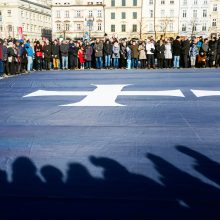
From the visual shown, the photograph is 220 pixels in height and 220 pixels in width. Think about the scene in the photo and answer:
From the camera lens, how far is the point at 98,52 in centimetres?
1797

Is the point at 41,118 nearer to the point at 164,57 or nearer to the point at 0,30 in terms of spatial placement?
the point at 164,57

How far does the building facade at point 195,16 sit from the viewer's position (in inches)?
2963

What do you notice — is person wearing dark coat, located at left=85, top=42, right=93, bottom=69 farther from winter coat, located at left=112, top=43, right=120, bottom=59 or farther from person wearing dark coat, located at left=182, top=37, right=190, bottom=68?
person wearing dark coat, located at left=182, top=37, right=190, bottom=68

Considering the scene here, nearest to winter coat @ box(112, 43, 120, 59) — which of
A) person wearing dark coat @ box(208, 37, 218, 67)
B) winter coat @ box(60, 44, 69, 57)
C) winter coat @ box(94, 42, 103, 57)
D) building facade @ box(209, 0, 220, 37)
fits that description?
winter coat @ box(94, 42, 103, 57)

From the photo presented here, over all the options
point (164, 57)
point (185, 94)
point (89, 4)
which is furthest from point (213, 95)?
point (89, 4)

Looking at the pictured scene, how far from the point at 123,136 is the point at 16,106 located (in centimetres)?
377

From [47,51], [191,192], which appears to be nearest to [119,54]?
[47,51]

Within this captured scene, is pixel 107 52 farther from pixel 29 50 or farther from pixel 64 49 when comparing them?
pixel 29 50

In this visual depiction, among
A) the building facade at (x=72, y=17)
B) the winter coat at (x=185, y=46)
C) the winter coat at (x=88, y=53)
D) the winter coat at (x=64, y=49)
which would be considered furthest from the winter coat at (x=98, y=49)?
the building facade at (x=72, y=17)

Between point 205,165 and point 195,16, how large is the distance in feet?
249

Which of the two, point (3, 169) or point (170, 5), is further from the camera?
point (170, 5)

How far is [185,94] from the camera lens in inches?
399

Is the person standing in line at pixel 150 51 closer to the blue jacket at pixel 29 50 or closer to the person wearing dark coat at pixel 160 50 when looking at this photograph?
the person wearing dark coat at pixel 160 50

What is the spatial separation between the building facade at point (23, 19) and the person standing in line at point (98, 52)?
58.1m
